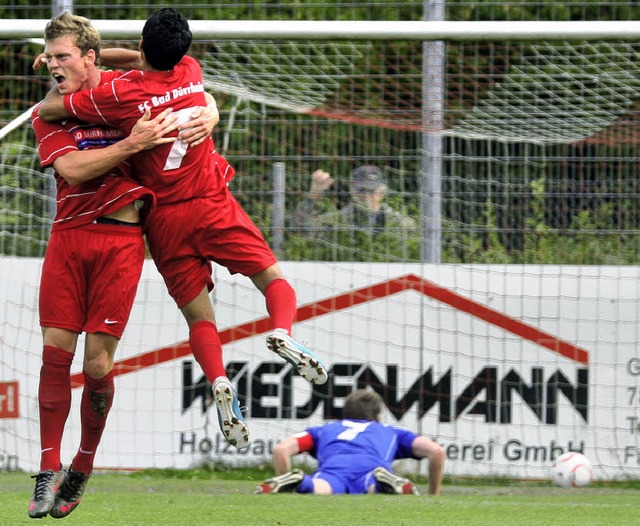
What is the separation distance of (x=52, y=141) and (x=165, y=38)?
0.70 metres

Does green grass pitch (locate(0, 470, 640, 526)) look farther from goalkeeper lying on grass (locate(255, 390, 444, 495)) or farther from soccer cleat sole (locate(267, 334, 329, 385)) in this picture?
soccer cleat sole (locate(267, 334, 329, 385))

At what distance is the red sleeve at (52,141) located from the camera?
5.77m

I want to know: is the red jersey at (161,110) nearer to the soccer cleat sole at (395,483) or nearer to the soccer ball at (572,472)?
the soccer cleat sole at (395,483)

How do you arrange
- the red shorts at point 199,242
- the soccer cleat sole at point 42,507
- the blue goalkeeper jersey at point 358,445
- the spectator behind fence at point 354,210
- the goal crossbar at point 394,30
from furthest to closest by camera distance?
the spectator behind fence at point 354,210 → the blue goalkeeper jersey at point 358,445 → the goal crossbar at point 394,30 → the red shorts at point 199,242 → the soccer cleat sole at point 42,507

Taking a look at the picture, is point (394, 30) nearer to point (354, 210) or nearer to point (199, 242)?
point (354, 210)

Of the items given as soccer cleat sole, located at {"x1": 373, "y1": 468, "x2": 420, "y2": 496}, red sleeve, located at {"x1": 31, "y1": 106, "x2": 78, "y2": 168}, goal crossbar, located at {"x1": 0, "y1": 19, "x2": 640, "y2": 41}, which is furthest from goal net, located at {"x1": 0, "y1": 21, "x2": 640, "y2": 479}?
red sleeve, located at {"x1": 31, "y1": 106, "x2": 78, "y2": 168}

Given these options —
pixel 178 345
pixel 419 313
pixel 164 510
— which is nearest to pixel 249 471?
pixel 178 345

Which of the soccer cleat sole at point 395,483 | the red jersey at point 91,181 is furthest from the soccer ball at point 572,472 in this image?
the red jersey at point 91,181

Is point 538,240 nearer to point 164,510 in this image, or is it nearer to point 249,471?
point 249,471

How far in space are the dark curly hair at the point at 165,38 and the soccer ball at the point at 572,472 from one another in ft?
15.1

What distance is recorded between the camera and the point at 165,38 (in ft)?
18.6

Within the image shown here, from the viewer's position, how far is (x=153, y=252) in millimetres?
6148

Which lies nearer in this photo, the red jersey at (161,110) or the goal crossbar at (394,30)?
the red jersey at (161,110)

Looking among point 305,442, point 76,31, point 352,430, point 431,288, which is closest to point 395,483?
point 352,430
